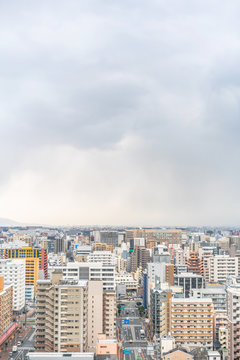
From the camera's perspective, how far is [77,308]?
18.7 metres

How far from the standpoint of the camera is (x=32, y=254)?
44.2m

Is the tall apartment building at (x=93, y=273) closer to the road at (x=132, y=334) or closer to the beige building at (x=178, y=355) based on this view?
the road at (x=132, y=334)

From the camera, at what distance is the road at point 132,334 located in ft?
74.2

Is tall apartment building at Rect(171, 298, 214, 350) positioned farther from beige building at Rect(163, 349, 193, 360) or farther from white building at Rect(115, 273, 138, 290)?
white building at Rect(115, 273, 138, 290)

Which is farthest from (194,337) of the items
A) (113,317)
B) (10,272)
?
(10,272)

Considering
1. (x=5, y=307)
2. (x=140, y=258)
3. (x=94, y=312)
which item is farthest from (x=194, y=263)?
(x=94, y=312)

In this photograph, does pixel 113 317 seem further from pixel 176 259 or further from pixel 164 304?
pixel 176 259

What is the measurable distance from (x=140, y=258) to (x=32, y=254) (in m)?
14.2

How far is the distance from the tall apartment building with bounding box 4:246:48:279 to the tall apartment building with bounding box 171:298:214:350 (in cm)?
2363

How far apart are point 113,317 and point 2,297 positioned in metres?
7.10

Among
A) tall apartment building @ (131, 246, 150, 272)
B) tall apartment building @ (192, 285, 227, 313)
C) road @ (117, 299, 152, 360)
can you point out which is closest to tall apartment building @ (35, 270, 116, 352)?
road @ (117, 299, 152, 360)

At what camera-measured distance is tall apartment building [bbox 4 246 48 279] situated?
4331 centimetres

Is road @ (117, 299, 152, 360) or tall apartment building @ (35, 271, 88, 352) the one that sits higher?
tall apartment building @ (35, 271, 88, 352)

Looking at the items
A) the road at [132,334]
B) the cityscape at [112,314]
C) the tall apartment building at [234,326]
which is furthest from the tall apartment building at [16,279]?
the tall apartment building at [234,326]
